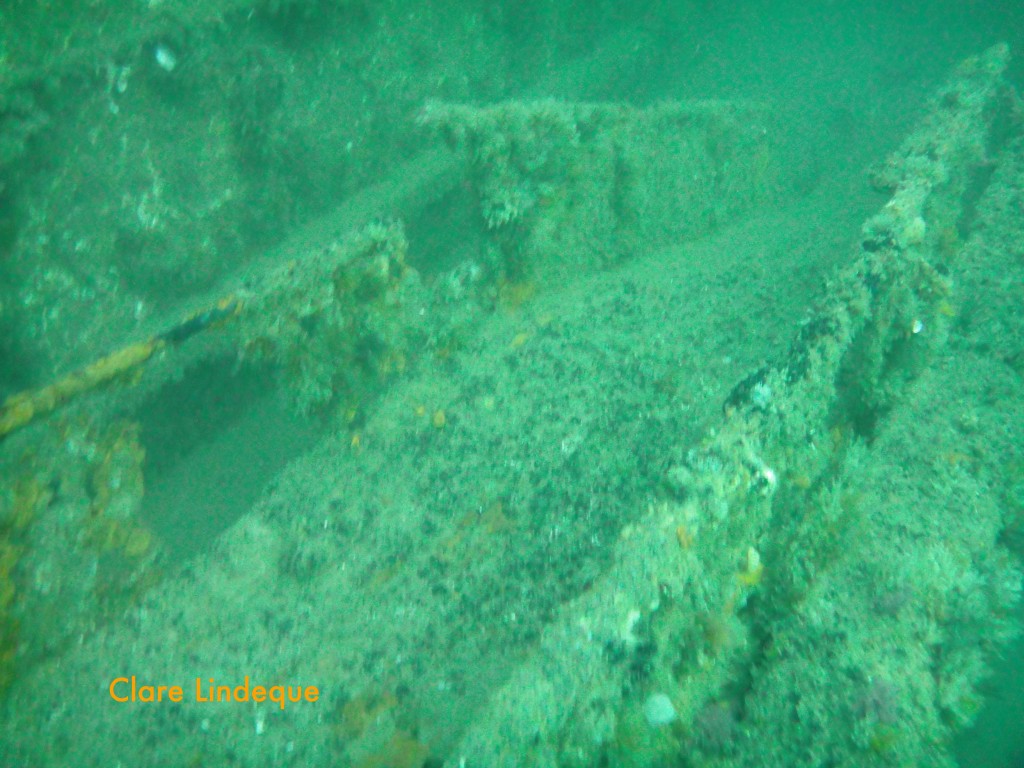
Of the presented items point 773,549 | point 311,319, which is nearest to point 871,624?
point 773,549

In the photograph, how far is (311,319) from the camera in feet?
13.2

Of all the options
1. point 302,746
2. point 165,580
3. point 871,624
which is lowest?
point 871,624

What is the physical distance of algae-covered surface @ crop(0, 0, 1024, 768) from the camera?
2.65m

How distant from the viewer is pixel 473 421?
4375 millimetres

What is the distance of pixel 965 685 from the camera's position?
9.85 feet

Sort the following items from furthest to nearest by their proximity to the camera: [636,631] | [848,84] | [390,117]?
1. [848,84]
2. [390,117]
3. [636,631]

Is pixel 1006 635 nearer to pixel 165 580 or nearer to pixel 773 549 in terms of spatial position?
pixel 773 549

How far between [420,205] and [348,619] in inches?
184

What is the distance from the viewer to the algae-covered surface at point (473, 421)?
265cm

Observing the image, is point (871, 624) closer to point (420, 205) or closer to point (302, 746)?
point (302, 746)

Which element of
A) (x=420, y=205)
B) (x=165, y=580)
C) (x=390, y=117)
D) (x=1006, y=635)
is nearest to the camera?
(x=1006, y=635)

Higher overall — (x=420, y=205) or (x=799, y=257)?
(x=420, y=205)

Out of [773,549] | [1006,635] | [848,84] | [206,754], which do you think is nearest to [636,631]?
[773,549]

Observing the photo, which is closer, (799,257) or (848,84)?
(799,257)
